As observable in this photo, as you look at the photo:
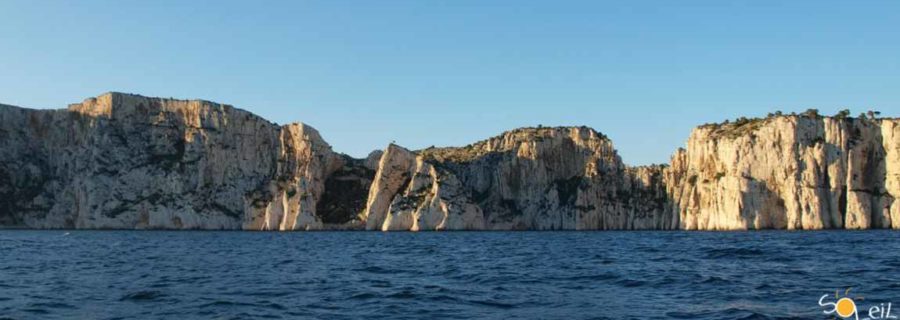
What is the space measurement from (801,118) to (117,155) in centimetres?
14541

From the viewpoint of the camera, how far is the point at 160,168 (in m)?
163

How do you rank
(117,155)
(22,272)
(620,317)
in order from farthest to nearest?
(117,155), (22,272), (620,317)

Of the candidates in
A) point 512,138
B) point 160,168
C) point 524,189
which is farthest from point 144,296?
point 512,138

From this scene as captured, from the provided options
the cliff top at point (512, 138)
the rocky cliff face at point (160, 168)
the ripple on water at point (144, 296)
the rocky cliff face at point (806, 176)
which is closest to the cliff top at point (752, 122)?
the rocky cliff face at point (806, 176)

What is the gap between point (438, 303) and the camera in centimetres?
2427

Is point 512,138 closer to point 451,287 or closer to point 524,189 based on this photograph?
point 524,189

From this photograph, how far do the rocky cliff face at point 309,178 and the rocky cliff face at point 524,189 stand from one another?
0.33 m

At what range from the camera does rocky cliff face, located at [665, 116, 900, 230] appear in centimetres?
12175

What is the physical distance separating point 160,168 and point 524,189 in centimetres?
8714

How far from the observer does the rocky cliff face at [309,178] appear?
502ft

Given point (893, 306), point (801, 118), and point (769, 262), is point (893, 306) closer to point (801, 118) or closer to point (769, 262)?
point (769, 262)

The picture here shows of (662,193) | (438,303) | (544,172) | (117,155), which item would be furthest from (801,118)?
(117,155)

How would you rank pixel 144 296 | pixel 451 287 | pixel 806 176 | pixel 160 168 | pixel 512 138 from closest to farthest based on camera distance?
pixel 144 296
pixel 451 287
pixel 806 176
pixel 160 168
pixel 512 138

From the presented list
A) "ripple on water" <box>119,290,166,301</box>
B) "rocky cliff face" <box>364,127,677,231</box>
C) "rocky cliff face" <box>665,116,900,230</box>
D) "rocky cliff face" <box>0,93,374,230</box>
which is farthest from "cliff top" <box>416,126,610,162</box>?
"ripple on water" <box>119,290,166,301</box>
